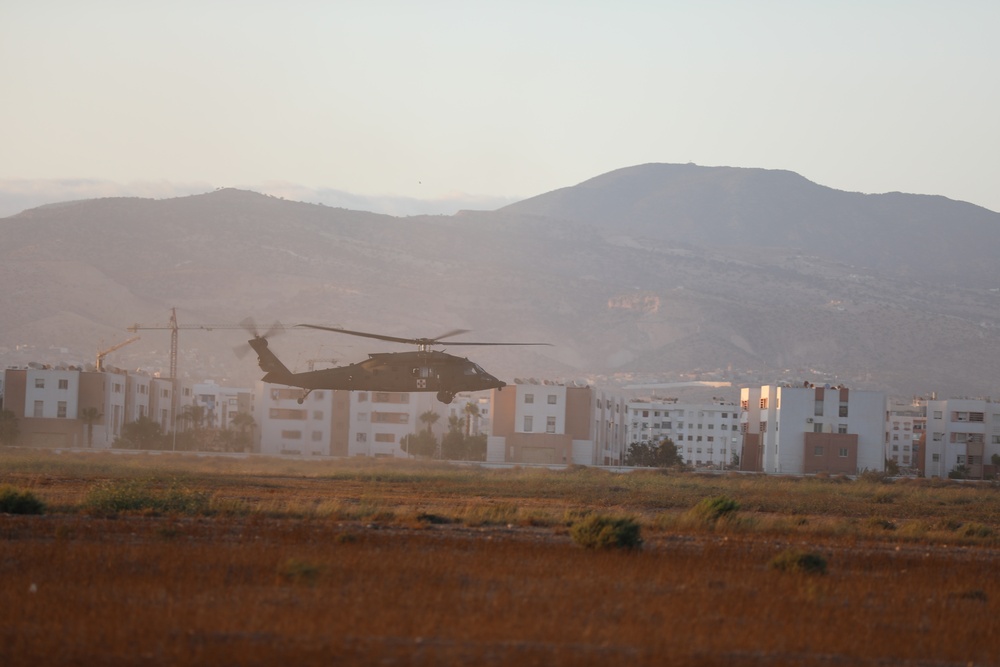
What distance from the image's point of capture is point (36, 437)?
10862 centimetres

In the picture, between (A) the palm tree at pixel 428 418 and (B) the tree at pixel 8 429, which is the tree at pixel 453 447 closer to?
(A) the palm tree at pixel 428 418

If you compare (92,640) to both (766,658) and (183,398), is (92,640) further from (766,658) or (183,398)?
(183,398)

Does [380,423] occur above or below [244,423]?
above

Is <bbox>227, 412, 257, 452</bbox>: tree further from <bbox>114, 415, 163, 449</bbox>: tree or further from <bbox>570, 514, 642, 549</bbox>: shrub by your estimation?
<bbox>570, 514, 642, 549</bbox>: shrub

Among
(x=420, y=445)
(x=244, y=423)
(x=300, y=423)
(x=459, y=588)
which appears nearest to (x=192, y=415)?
(x=244, y=423)

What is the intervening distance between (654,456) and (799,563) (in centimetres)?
9751

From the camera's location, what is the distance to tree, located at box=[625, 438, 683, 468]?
385 ft

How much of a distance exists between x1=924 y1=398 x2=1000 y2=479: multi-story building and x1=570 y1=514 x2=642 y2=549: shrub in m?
97.9

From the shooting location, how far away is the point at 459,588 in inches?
771

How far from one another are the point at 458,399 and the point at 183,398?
50.3m

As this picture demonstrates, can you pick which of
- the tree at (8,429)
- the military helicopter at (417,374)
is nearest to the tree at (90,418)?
the tree at (8,429)

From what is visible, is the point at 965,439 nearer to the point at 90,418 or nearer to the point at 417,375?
the point at 90,418

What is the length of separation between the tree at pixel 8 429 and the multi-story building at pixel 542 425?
3748 cm

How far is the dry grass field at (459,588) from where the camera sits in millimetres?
15062
